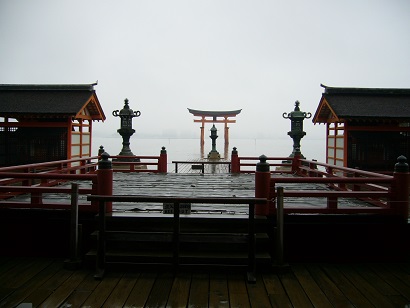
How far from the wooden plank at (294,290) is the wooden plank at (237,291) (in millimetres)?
585

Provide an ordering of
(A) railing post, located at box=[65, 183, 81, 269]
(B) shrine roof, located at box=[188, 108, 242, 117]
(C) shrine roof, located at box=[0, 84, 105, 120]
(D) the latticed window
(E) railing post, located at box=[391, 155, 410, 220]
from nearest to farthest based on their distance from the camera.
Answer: (A) railing post, located at box=[65, 183, 81, 269] < (E) railing post, located at box=[391, 155, 410, 220] < (C) shrine roof, located at box=[0, 84, 105, 120] < (D) the latticed window < (B) shrine roof, located at box=[188, 108, 242, 117]

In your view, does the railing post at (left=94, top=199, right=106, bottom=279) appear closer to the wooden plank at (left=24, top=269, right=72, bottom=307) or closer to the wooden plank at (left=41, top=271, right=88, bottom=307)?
the wooden plank at (left=41, top=271, right=88, bottom=307)

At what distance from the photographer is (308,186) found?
32.5 feet

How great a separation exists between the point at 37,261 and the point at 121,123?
1350 centimetres

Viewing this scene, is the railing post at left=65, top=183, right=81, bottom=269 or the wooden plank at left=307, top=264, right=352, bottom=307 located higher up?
the railing post at left=65, top=183, right=81, bottom=269

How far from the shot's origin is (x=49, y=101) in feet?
53.0

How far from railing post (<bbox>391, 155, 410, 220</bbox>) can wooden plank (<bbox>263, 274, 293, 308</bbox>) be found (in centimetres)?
267

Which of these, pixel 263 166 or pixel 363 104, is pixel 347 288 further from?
pixel 363 104

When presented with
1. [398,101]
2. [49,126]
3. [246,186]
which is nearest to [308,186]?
[246,186]

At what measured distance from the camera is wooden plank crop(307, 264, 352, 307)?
427 centimetres

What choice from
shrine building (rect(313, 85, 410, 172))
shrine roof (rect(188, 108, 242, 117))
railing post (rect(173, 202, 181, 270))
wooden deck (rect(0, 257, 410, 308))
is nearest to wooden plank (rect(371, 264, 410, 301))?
wooden deck (rect(0, 257, 410, 308))

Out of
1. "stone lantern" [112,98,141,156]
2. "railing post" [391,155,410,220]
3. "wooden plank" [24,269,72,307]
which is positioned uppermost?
"stone lantern" [112,98,141,156]

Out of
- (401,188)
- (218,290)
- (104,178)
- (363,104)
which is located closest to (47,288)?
(104,178)

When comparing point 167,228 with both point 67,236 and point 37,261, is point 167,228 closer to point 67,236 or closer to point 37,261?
point 67,236
